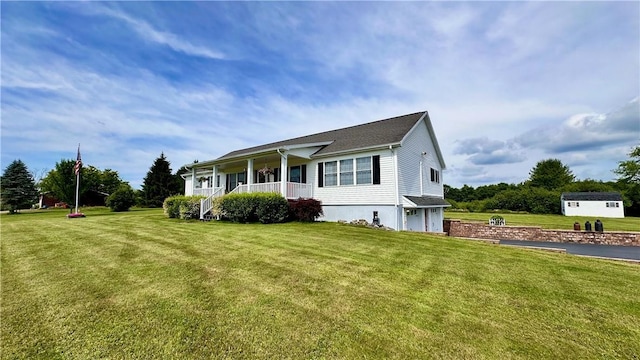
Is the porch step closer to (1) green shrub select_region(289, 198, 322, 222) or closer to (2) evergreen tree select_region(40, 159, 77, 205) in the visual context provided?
(1) green shrub select_region(289, 198, 322, 222)

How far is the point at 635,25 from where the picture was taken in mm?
10383

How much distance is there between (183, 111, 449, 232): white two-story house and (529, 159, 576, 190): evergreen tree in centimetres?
5111

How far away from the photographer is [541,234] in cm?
1512

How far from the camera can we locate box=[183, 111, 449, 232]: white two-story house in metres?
13.1

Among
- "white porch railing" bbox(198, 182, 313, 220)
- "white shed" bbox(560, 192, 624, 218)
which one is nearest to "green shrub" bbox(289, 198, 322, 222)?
"white porch railing" bbox(198, 182, 313, 220)

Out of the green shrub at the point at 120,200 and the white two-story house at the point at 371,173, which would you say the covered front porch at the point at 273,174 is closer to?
the white two-story house at the point at 371,173

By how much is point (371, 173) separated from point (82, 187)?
26456 millimetres

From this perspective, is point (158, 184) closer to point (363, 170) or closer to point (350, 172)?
point (350, 172)

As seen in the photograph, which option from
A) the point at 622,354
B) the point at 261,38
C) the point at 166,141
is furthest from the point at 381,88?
the point at 166,141

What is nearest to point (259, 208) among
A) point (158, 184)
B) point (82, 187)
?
point (82, 187)

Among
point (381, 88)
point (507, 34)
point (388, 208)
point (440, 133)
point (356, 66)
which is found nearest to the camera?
point (507, 34)

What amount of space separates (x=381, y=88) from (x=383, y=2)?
633 centimetres

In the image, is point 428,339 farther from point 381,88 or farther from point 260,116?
point 260,116

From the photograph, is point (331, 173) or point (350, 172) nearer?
point (350, 172)
